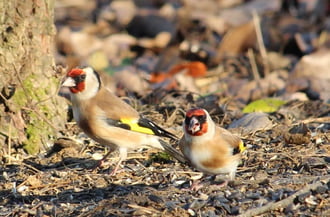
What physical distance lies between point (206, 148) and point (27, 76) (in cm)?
225

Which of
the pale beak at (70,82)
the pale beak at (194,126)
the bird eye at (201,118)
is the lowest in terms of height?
the pale beak at (194,126)

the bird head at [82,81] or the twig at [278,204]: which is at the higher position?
the bird head at [82,81]

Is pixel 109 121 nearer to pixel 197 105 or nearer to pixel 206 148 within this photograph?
pixel 206 148

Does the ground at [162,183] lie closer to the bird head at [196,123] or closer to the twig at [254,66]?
the bird head at [196,123]

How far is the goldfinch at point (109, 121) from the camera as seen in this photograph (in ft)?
22.4

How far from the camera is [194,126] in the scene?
5.75 m

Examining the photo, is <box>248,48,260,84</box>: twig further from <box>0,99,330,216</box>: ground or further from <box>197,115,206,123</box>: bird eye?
<box>197,115,206,123</box>: bird eye

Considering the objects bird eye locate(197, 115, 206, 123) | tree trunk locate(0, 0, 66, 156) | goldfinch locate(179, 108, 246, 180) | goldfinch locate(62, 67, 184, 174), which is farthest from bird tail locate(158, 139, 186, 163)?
tree trunk locate(0, 0, 66, 156)

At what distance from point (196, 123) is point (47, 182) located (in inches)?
57.7

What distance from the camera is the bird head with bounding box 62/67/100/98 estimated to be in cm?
696

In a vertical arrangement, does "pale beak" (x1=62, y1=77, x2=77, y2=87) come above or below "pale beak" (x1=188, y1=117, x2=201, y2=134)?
above

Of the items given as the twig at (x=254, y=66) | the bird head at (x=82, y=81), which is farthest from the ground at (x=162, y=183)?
the twig at (x=254, y=66)

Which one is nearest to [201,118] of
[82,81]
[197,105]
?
[82,81]

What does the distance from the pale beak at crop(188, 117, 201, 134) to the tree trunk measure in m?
1.87
